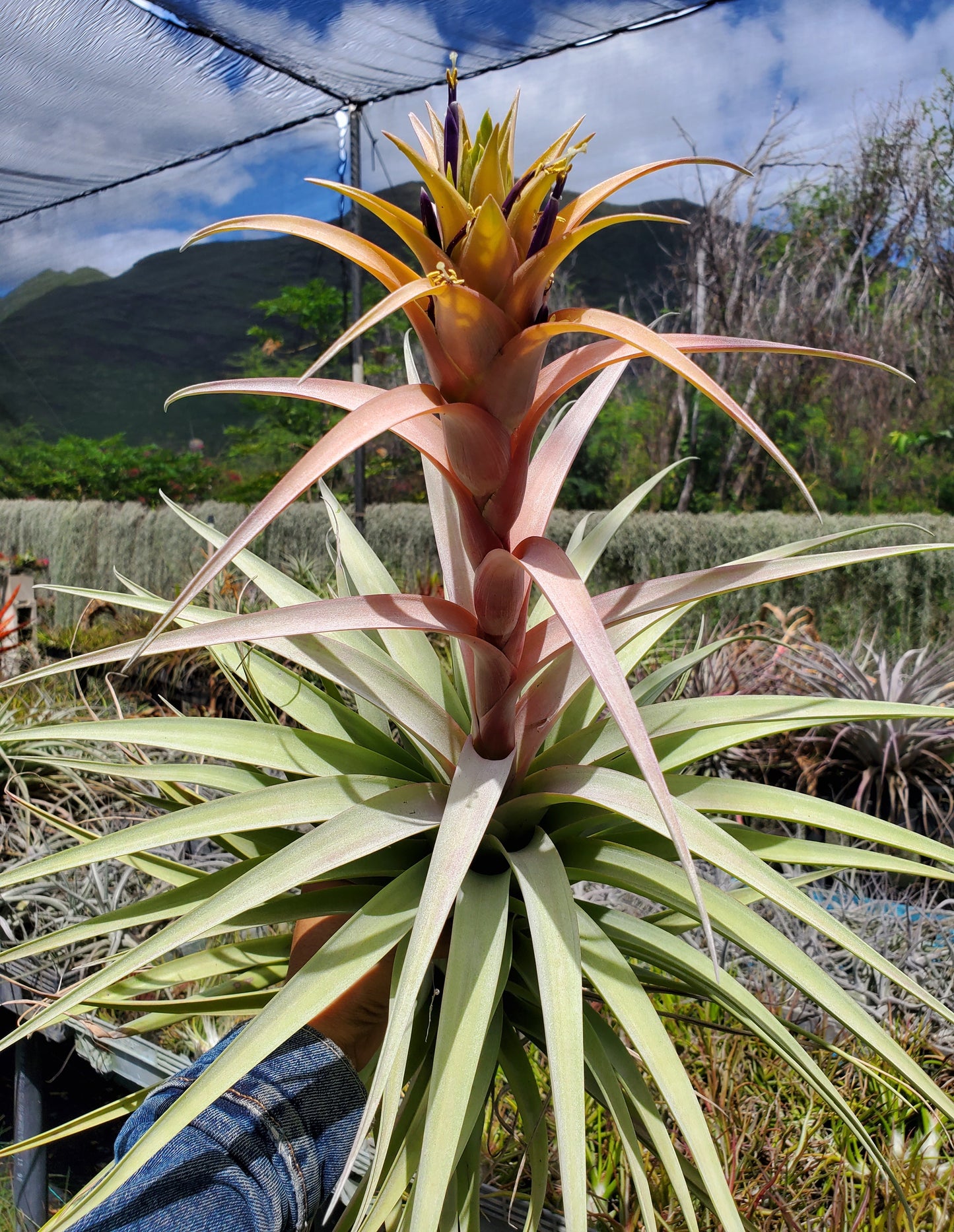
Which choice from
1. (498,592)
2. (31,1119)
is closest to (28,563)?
(31,1119)

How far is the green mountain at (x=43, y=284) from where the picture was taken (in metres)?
8.05

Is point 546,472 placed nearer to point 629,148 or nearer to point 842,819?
point 842,819

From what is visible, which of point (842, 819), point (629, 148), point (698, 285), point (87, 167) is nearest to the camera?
point (842, 819)

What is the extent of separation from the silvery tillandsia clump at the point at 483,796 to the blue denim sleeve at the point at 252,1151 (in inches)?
1.9

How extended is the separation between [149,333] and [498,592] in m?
10.5

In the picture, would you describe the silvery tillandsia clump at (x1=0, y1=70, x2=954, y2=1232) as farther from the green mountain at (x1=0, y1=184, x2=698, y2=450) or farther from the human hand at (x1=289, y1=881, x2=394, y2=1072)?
the green mountain at (x1=0, y1=184, x2=698, y2=450)

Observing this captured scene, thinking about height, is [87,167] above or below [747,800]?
above

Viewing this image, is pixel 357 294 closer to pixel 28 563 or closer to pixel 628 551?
pixel 628 551

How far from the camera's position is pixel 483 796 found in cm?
54

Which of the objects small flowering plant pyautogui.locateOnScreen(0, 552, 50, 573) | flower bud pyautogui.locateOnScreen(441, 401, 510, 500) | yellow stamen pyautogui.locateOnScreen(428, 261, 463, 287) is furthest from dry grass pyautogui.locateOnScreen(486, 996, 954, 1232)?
small flowering plant pyautogui.locateOnScreen(0, 552, 50, 573)

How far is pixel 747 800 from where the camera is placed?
23.8 inches

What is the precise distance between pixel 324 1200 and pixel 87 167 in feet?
21.1

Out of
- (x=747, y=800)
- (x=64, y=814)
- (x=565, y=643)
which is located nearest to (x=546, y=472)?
(x=565, y=643)

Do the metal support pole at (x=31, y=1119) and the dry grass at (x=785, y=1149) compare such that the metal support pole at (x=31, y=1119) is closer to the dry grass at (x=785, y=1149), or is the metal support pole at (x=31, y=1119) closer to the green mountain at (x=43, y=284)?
the dry grass at (x=785, y=1149)
